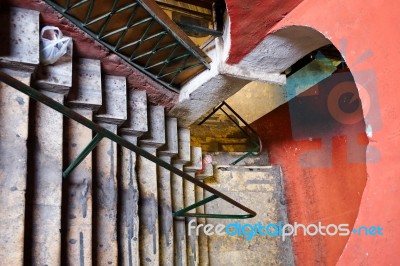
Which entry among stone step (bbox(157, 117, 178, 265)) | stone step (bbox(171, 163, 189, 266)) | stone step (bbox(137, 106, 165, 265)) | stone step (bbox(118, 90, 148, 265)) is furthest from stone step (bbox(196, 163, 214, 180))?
stone step (bbox(118, 90, 148, 265))

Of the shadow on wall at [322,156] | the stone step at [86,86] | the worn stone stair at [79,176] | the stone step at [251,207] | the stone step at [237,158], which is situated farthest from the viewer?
the stone step at [237,158]

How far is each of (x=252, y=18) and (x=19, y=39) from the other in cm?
113

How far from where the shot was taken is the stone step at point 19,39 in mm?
1819

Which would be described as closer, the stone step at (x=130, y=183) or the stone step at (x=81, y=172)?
the stone step at (x=81, y=172)

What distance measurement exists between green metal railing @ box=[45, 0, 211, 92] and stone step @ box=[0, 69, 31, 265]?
48 centimetres

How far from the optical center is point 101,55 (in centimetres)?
236

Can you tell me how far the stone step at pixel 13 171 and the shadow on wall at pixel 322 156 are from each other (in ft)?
8.00

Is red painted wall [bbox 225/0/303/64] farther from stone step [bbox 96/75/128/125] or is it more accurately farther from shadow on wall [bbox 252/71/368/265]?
shadow on wall [bbox 252/71/368/265]

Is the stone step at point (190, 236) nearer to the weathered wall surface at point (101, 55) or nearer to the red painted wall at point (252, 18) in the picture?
the weathered wall surface at point (101, 55)

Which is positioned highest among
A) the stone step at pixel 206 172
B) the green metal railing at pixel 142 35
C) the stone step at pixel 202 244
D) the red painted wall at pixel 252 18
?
the green metal railing at pixel 142 35

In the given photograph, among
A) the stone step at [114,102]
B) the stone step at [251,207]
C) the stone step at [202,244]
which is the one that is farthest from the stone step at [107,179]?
the stone step at [251,207]

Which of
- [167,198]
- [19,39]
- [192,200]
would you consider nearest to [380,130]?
[19,39]

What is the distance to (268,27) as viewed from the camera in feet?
6.70

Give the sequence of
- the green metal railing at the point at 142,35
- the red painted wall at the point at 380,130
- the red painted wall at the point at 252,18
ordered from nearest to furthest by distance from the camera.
A: the red painted wall at the point at 380,130, the red painted wall at the point at 252,18, the green metal railing at the point at 142,35
